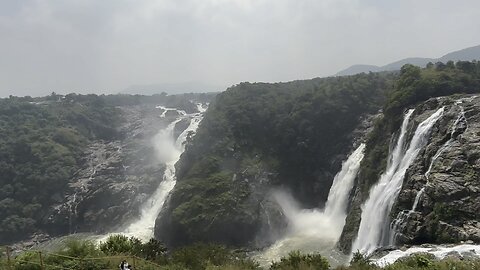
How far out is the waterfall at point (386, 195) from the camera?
109ft

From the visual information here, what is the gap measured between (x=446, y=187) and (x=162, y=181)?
51008 millimetres

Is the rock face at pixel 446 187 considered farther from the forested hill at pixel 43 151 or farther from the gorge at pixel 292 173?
the forested hill at pixel 43 151

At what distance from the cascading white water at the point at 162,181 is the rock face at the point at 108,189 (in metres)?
1.15

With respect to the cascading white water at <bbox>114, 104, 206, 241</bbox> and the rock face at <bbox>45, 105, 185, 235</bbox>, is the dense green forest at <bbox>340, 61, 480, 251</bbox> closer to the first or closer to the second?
the cascading white water at <bbox>114, 104, 206, 241</bbox>

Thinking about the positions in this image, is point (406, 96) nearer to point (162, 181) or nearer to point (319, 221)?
point (319, 221)

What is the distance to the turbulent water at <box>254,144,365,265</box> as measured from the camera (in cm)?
4500

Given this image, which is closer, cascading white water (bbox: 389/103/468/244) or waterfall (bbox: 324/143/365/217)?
cascading white water (bbox: 389/103/468/244)

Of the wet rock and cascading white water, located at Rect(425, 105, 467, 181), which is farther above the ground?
cascading white water, located at Rect(425, 105, 467, 181)

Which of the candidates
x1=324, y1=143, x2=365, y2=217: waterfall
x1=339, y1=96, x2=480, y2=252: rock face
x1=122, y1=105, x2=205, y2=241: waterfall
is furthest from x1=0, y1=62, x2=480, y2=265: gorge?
x1=122, y1=105, x2=205, y2=241: waterfall

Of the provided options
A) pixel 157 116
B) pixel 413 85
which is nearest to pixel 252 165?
pixel 413 85

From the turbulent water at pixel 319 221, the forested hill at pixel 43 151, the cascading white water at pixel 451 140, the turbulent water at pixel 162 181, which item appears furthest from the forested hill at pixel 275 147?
the forested hill at pixel 43 151

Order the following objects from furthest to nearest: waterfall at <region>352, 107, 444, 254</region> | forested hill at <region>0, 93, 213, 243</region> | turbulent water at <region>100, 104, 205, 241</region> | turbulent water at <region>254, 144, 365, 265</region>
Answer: forested hill at <region>0, 93, 213, 243</region> → turbulent water at <region>100, 104, 205, 241</region> → turbulent water at <region>254, 144, 365, 265</region> → waterfall at <region>352, 107, 444, 254</region>

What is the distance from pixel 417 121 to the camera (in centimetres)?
3706

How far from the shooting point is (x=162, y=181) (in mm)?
72125
